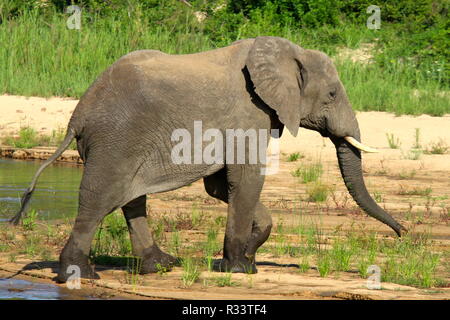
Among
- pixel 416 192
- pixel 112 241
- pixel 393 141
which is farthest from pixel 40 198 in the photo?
pixel 393 141

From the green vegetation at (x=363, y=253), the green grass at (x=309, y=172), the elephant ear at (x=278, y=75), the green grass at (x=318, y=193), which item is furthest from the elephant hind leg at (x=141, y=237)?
the green grass at (x=309, y=172)

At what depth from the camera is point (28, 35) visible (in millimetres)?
18719

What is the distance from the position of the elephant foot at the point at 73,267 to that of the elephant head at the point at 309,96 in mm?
1717

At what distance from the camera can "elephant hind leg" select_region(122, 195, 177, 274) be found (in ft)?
25.2

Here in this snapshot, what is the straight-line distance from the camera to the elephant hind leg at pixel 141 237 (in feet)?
25.2

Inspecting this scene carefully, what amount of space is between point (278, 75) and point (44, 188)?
17.0 feet

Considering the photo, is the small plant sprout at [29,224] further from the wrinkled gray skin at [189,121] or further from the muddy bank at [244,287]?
the wrinkled gray skin at [189,121]

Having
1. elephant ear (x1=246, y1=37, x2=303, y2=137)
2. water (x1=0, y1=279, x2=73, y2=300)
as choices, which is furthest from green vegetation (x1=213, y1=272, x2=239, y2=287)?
elephant ear (x1=246, y1=37, x2=303, y2=137)

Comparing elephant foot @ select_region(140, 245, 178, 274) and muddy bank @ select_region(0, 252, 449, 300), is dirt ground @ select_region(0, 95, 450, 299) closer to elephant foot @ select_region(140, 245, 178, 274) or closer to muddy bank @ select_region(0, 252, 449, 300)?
muddy bank @ select_region(0, 252, 449, 300)

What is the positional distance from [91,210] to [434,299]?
2358 millimetres

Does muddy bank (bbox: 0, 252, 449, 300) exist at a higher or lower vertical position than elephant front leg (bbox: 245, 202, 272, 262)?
lower

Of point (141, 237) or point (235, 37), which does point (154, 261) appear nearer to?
point (141, 237)

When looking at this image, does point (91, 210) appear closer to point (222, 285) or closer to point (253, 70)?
point (222, 285)
